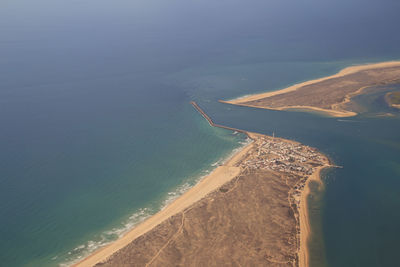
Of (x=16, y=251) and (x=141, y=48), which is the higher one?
(x=141, y=48)

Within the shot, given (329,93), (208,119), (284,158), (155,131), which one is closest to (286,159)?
(284,158)

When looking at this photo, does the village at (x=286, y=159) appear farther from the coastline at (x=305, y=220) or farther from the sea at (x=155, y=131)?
the sea at (x=155, y=131)

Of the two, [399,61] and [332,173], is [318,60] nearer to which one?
[399,61]

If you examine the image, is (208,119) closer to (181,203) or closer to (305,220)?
(181,203)

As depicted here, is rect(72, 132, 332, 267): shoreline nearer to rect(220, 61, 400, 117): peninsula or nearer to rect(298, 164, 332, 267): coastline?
rect(298, 164, 332, 267): coastline

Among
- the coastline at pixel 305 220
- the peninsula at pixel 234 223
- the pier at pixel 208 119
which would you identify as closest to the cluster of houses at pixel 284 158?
the peninsula at pixel 234 223

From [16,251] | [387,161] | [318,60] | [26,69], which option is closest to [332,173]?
[387,161]

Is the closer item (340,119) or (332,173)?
(332,173)
